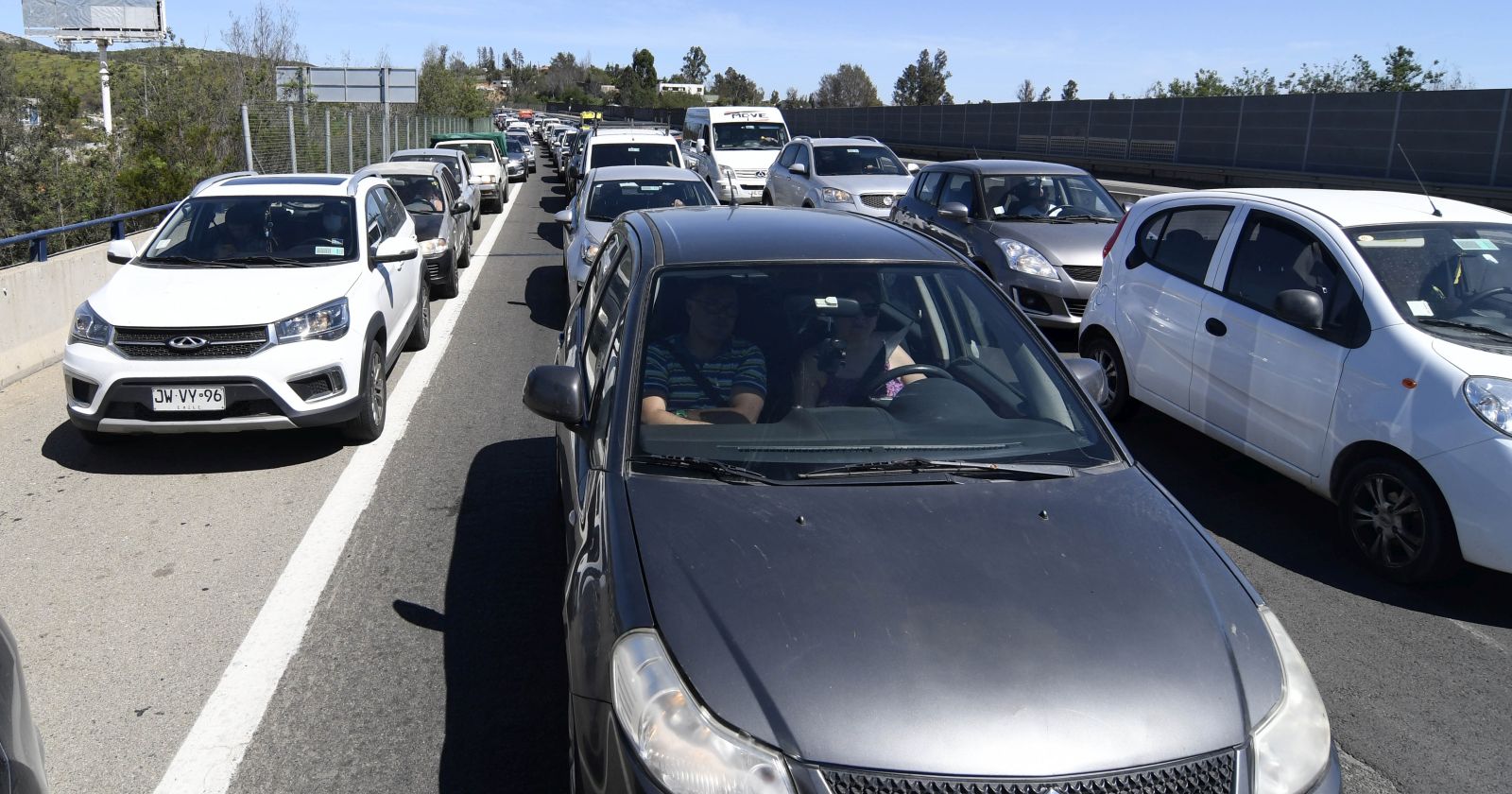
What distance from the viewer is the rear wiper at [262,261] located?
765 cm

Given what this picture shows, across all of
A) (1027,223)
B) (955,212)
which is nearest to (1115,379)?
(1027,223)

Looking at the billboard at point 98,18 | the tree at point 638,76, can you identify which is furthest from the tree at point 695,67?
the billboard at point 98,18

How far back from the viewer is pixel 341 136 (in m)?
30.6

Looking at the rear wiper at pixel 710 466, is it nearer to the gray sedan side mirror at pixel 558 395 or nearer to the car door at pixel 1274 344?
→ the gray sedan side mirror at pixel 558 395

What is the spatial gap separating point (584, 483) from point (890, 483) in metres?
0.97

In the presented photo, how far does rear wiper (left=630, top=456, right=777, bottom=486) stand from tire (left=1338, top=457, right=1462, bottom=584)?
3.54m

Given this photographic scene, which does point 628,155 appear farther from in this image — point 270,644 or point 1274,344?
point 270,644

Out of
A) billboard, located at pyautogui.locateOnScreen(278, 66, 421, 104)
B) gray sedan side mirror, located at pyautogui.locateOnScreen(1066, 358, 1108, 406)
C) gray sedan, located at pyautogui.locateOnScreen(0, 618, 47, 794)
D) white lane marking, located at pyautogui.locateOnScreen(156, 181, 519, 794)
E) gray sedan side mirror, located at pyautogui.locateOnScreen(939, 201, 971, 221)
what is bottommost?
white lane marking, located at pyautogui.locateOnScreen(156, 181, 519, 794)

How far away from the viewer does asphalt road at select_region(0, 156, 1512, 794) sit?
12.3ft

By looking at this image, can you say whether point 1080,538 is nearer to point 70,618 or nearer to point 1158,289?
point 70,618

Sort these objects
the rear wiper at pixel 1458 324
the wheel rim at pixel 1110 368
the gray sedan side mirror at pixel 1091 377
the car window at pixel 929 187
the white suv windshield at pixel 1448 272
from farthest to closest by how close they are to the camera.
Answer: the car window at pixel 929 187, the wheel rim at pixel 1110 368, the white suv windshield at pixel 1448 272, the rear wiper at pixel 1458 324, the gray sedan side mirror at pixel 1091 377

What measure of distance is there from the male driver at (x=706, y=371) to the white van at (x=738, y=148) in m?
19.4

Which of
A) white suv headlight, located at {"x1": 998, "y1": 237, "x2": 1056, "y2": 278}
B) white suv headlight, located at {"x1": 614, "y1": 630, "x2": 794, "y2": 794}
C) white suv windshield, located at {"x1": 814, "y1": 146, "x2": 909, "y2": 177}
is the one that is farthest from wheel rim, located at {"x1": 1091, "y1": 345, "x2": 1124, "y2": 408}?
white suv windshield, located at {"x1": 814, "y1": 146, "x2": 909, "y2": 177}

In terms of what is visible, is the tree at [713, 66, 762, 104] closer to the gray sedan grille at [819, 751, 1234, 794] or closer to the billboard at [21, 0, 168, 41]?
the billboard at [21, 0, 168, 41]
